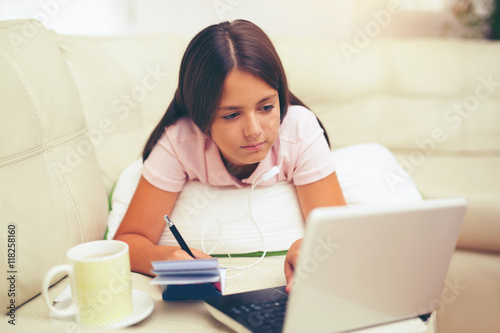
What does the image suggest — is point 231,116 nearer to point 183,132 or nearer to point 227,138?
point 227,138

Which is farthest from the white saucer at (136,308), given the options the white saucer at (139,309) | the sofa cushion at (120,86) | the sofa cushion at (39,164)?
the sofa cushion at (120,86)

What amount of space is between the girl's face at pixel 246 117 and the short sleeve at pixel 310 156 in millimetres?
158

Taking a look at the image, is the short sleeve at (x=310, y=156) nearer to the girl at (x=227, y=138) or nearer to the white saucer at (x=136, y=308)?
the girl at (x=227, y=138)

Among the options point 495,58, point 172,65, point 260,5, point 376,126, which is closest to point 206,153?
point 172,65

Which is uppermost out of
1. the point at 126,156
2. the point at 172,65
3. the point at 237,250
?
the point at 172,65

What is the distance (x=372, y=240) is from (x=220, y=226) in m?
0.61

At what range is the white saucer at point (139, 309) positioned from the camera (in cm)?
74

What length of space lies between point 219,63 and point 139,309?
0.52 m

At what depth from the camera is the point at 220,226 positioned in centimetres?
119

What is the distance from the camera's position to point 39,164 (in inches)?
38.2

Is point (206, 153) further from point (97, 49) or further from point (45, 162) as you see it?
point (97, 49)

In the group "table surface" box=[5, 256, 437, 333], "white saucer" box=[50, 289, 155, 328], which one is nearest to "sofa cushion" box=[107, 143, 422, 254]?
"table surface" box=[5, 256, 437, 333]

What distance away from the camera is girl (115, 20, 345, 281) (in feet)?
3.30

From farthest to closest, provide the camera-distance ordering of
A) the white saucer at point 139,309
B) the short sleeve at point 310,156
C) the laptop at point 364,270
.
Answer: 1. the short sleeve at point 310,156
2. the white saucer at point 139,309
3. the laptop at point 364,270
